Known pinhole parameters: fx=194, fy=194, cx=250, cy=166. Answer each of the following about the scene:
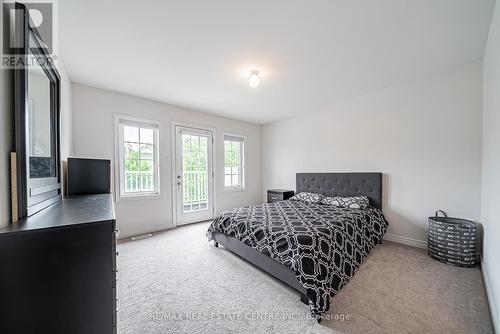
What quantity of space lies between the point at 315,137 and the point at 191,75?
8.68 feet

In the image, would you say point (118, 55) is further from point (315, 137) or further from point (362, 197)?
point (362, 197)

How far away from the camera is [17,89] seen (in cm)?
98

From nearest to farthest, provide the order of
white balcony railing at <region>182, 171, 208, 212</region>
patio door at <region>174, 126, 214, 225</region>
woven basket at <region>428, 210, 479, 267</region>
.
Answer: woven basket at <region>428, 210, 479, 267</region> < patio door at <region>174, 126, 214, 225</region> < white balcony railing at <region>182, 171, 208, 212</region>

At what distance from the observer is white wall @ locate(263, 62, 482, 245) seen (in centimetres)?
238

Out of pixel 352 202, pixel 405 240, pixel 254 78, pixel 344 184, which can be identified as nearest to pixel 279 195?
pixel 344 184

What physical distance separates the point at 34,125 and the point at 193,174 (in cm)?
284

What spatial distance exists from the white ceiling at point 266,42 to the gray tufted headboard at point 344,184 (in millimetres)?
1436

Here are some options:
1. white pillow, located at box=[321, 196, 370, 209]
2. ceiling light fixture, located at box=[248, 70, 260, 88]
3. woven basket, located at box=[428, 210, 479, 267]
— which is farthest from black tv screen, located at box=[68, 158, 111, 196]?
woven basket, located at box=[428, 210, 479, 267]

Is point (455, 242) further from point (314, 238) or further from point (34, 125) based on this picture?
point (34, 125)

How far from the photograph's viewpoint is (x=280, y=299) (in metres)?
1.71

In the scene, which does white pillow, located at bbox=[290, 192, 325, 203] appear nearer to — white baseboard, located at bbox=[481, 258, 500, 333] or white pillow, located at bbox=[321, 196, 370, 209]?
white pillow, located at bbox=[321, 196, 370, 209]

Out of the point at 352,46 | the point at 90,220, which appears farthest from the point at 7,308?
the point at 352,46

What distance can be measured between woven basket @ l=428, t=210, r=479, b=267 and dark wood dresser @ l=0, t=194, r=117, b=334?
3212mm

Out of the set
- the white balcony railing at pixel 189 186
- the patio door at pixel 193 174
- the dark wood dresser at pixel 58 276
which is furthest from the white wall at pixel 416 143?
the dark wood dresser at pixel 58 276
